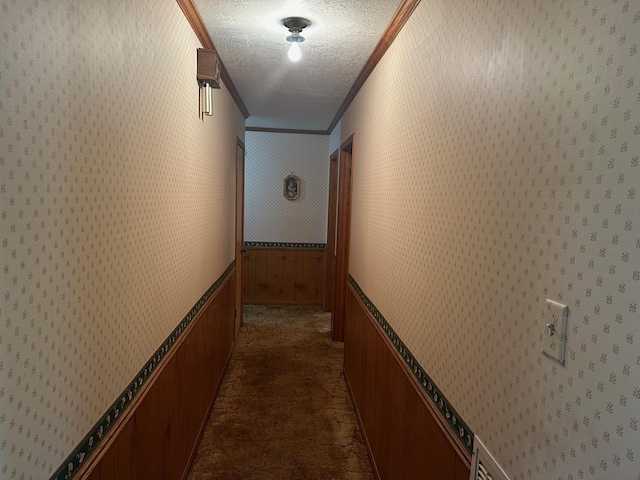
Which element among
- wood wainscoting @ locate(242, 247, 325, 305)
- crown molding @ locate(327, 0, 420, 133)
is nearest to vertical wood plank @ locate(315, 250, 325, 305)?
wood wainscoting @ locate(242, 247, 325, 305)

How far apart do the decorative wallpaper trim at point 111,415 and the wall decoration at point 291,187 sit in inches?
158

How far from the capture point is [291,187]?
20.1ft

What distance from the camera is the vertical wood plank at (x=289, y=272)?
247 inches

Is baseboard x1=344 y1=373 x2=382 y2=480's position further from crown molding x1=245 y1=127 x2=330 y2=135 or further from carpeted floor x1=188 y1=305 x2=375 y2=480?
crown molding x1=245 y1=127 x2=330 y2=135

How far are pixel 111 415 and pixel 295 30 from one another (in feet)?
6.64

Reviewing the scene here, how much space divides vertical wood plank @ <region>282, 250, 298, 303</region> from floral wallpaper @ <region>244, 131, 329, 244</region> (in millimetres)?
201

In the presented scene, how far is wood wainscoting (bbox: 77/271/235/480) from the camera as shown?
54.3 inches

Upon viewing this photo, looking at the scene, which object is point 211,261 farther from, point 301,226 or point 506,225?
point 301,226

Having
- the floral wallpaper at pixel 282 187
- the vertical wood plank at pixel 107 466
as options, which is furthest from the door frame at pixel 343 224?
the vertical wood plank at pixel 107 466

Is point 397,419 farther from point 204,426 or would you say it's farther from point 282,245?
point 282,245

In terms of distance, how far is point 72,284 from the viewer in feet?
3.52

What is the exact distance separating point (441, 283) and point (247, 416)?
221 centimetres

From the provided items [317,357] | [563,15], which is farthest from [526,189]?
[317,357]

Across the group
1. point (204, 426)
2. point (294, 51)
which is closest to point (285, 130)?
point (294, 51)
